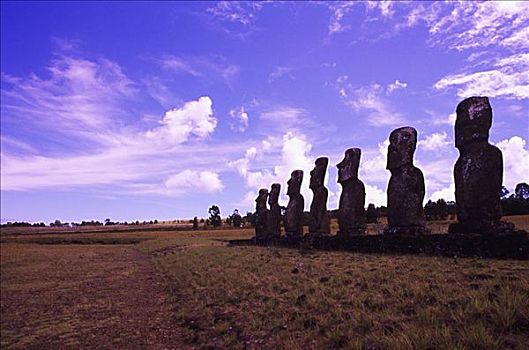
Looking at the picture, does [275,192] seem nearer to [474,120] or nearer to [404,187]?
[404,187]

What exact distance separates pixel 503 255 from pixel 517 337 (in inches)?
263

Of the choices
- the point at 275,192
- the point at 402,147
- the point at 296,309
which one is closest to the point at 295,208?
the point at 275,192

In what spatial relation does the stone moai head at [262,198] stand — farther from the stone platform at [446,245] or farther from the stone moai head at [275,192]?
the stone platform at [446,245]

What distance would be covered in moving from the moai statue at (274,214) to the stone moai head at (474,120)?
55.0 feet

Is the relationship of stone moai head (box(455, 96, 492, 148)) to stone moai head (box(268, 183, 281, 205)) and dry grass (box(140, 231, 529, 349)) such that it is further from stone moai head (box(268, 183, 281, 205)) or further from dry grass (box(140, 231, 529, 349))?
stone moai head (box(268, 183, 281, 205))

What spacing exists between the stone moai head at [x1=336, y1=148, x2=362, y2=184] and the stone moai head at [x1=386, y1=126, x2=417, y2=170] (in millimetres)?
3481

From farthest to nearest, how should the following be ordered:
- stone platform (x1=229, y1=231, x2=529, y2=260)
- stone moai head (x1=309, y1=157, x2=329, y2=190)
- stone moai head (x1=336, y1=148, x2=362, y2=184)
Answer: stone moai head (x1=309, y1=157, x2=329, y2=190), stone moai head (x1=336, y1=148, x2=362, y2=184), stone platform (x1=229, y1=231, x2=529, y2=260)

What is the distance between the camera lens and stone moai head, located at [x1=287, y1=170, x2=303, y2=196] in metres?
27.3

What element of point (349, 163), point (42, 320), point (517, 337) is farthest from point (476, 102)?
point (42, 320)

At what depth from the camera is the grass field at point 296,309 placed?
6418 mm

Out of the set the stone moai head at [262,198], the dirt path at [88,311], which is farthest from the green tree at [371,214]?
the dirt path at [88,311]

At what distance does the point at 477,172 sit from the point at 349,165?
7.76 metres

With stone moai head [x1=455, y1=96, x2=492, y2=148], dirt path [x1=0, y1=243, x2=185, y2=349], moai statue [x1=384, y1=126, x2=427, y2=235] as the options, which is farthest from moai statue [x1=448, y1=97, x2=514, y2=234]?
dirt path [x1=0, y1=243, x2=185, y2=349]

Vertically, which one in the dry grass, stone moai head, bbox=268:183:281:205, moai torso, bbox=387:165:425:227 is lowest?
the dry grass
